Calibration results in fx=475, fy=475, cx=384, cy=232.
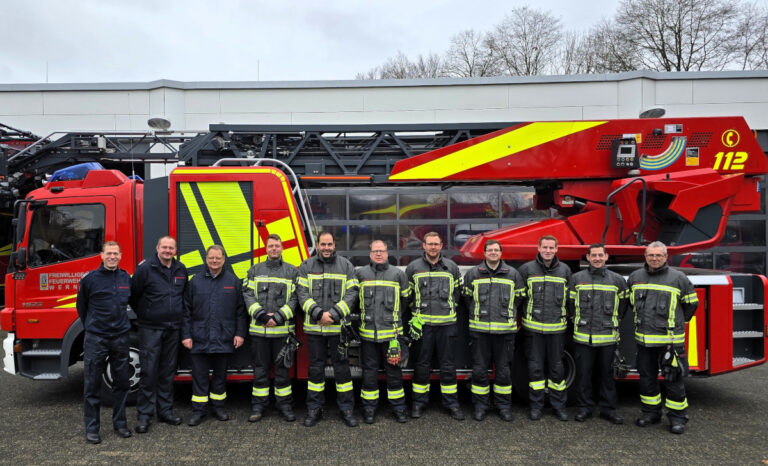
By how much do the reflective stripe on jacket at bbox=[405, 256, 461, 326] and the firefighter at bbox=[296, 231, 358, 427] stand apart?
59 centimetres

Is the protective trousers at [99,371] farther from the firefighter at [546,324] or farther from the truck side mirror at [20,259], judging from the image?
the firefighter at [546,324]

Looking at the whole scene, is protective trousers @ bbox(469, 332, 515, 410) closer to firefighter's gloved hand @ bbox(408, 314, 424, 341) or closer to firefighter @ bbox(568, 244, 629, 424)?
firefighter's gloved hand @ bbox(408, 314, 424, 341)

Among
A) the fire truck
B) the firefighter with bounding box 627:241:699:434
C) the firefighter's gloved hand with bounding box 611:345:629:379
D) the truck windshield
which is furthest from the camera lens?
the truck windshield

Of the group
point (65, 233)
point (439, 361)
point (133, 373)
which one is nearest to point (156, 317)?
point (133, 373)

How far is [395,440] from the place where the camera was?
393cm

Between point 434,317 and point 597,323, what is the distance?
57.9 inches

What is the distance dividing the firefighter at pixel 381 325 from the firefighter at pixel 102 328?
6.57 feet

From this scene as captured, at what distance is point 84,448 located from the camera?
12.5 ft

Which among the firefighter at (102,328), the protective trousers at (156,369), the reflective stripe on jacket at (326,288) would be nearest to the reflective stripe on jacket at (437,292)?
the reflective stripe on jacket at (326,288)

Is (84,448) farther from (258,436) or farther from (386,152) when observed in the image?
(386,152)

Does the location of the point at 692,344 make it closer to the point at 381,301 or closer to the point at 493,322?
the point at 493,322

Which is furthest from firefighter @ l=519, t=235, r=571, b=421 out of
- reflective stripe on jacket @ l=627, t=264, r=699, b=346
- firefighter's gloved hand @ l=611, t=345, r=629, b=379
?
reflective stripe on jacket @ l=627, t=264, r=699, b=346

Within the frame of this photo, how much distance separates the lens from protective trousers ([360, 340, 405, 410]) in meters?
4.32

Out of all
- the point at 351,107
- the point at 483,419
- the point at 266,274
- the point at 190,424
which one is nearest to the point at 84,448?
the point at 190,424
